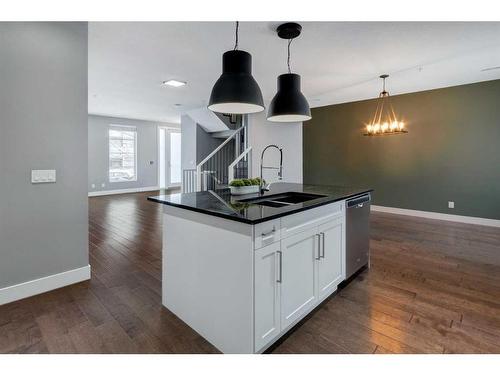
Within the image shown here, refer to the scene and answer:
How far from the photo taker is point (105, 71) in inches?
176

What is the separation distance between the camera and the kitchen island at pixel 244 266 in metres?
1.63

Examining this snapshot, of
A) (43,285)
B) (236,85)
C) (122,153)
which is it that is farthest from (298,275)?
(122,153)

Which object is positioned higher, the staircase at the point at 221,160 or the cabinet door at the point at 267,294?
the staircase at the point at 221,160

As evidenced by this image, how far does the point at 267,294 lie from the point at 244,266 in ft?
0.85

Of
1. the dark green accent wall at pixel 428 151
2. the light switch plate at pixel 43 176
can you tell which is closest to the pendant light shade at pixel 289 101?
the light switch plate at pixel 43 176

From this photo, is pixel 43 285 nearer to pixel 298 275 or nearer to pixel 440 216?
pixel 298 275

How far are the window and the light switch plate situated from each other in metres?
7.36

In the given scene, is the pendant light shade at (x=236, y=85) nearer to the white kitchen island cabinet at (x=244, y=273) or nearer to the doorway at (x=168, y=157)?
the white kitchen island cabinet at (x=244, y=273)

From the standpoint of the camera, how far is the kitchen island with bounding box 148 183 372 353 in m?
1.63

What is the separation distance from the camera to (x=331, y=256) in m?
2.43

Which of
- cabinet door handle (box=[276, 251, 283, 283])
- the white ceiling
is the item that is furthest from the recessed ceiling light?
cabinet door handle (box=[276, 251, 283, 283])

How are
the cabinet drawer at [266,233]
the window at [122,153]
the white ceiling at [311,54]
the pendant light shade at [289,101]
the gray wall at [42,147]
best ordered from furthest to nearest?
the window at [122,153] → the white ceiling at [311,54] → the pendant light shade at [289,101] → the gray wall at [42,147] → the cabinet drawer at [266,233]

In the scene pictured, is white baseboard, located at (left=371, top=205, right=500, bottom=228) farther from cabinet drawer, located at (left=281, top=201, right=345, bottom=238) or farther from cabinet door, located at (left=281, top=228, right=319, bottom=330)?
cabinet door, located at (left=281, top=228, right=319, bottom=330)

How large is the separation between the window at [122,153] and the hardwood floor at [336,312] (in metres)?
6.53
